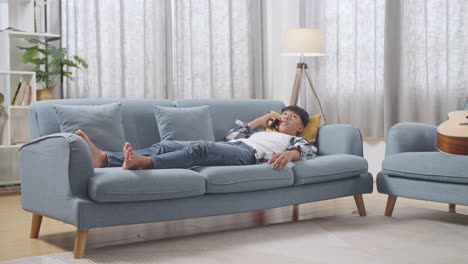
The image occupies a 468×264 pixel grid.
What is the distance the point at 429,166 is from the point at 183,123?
1453 millimetres

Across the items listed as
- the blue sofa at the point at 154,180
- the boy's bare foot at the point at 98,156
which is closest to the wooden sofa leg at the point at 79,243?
the blue sofa at the point at 154,180

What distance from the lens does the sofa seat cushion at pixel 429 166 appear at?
3404mm

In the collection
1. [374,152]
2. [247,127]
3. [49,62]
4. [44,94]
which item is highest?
[49,62]

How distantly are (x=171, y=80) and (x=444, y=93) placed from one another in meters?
2.52

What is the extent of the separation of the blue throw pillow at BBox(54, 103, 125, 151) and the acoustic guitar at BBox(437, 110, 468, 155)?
177 cm

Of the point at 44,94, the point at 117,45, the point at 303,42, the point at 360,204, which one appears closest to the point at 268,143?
the point at 360,204

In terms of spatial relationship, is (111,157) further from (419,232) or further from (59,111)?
(419,232)

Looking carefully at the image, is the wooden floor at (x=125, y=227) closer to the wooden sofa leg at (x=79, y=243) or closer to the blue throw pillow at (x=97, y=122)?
the wooden sofa leg at (x=79, y=243)

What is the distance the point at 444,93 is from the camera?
4.90m

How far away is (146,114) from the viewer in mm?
3666

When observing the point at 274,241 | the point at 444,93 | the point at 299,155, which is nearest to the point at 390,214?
the point at 299,155

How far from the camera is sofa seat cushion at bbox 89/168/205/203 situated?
2729mm

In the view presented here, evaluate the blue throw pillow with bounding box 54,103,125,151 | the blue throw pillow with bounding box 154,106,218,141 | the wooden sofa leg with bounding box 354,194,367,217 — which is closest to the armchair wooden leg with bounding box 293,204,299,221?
the wooden sofa leg with bounding box 354,194,367,217

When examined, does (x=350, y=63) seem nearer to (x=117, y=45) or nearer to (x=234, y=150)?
(x=117, y=45)
